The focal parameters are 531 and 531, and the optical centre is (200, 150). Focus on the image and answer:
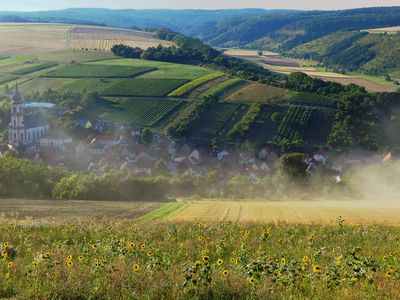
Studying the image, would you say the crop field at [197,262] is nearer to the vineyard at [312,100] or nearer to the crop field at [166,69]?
the vineyard at [312,100]

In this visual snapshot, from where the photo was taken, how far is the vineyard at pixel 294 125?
72.9m

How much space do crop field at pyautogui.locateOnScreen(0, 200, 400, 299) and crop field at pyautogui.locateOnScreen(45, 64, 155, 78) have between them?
285 ft

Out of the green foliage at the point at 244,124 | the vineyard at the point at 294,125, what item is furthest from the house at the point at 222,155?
the vineyard at the point at 294,125

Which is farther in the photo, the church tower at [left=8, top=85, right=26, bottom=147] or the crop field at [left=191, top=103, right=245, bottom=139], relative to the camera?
the church tower at [left=8, top=85, right=26, bottom=147]

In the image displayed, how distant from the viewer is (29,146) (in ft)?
244

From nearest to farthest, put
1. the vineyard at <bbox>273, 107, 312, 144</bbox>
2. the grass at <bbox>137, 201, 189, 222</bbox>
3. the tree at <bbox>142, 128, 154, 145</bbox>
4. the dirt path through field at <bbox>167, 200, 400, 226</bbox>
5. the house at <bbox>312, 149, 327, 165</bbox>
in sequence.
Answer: the dirt path through field at <bbox>167, 200, 400, 226</bbox> → the grass at <bbox>137, 201, 189, 222</bbox> → the house at <bbox>312, 149, 327, 165</bbox> → the tree at <bbox>142, 128, 154, 145</bbox> → the vineyard at <bbox>273, 107, 312, 144</bbox>

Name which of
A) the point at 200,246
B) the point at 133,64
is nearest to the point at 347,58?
the point at 133,64

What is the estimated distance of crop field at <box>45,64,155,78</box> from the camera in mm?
102312

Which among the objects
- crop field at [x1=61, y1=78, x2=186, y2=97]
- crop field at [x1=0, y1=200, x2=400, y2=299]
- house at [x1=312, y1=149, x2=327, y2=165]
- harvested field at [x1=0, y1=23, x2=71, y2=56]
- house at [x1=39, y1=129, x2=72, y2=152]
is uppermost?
crop field at [x1=0, y1=200, x2=400, y2=299]

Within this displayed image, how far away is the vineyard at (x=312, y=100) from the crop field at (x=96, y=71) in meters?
33.4

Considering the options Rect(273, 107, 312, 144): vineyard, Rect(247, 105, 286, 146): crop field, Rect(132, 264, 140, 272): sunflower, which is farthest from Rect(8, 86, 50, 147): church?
Rect(132, 264, 140, 272): sunflower

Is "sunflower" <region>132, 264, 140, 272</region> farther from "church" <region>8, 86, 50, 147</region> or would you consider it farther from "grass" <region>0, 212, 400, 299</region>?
"church" <region>8, 86, 50, 147</region>

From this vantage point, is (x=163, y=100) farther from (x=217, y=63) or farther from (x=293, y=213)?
(x=293, y=213)

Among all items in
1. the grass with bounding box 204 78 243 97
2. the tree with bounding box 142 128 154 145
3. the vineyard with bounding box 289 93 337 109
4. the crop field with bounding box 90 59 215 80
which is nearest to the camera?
the tree with bounding box 142 128 154 145
